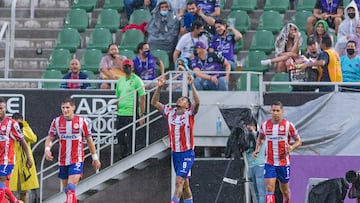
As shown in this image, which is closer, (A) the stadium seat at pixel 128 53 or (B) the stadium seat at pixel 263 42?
(A) the stadium seat at pixel 128 53

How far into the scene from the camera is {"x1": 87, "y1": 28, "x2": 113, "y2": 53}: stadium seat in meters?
26.8

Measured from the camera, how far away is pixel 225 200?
24.0m

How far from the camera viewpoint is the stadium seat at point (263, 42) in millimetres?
25969

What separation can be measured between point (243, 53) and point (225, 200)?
313 centimetres

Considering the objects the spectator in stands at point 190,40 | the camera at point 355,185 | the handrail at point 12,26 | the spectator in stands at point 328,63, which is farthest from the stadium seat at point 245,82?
the handrail at point 12,26

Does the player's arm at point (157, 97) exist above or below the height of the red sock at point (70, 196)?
above

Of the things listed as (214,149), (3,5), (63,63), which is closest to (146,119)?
(214,149)

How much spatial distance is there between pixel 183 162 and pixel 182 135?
16.4 inches

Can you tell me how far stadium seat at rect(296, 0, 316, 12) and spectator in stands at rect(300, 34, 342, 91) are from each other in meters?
2.85

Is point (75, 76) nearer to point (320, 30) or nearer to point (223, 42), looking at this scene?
point (223, 42)

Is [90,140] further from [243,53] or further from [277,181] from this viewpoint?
[243,53]

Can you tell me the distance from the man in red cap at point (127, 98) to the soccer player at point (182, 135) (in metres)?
0.76

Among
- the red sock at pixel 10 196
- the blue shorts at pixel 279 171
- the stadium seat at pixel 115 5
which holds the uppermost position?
the stadium seat at pixel 115 5

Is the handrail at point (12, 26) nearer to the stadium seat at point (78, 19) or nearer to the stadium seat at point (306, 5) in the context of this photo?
the stadium seat at point (78, 19)
